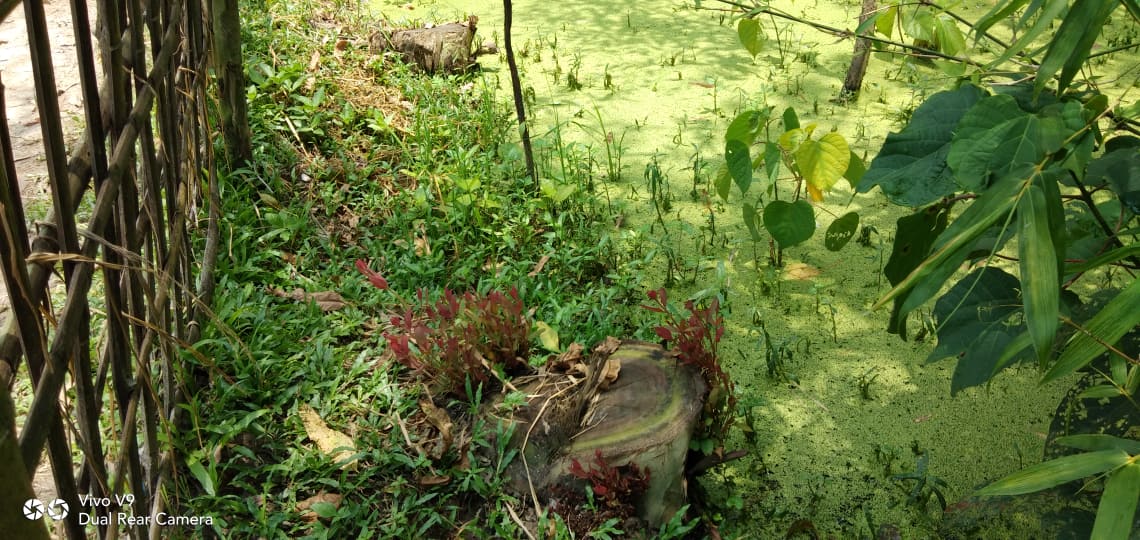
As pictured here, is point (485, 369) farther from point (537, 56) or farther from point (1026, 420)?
point (537, 56)

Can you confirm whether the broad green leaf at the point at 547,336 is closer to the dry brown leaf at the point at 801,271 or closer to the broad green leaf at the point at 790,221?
the broad green leaf at the point at 790,221

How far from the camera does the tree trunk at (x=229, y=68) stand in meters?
2.52

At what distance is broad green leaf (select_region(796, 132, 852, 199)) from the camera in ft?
6.70

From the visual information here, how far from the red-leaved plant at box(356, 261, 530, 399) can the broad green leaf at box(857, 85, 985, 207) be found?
2.96ft

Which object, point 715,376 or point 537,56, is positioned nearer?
point 715,376

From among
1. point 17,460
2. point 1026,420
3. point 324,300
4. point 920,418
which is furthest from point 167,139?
point 1026,420

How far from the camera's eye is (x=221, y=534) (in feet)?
5.34

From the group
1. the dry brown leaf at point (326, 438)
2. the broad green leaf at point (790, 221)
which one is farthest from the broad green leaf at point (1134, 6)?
the dry brown leaf at point (326, 438)

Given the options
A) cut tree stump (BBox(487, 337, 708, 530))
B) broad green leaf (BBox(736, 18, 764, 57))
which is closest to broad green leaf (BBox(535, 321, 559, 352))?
cut tree stump (BBox(487, 337, 708, 530))

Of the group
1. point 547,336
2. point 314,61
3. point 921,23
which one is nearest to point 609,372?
point 547,336

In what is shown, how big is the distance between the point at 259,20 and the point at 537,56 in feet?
3.93

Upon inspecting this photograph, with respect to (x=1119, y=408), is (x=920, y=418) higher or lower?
lower

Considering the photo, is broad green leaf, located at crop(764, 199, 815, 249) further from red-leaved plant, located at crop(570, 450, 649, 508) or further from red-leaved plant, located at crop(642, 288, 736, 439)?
red-leaved plant, located at crop(570, 450, 649, 508)

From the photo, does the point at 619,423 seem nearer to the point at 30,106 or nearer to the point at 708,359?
the point at 708,359
